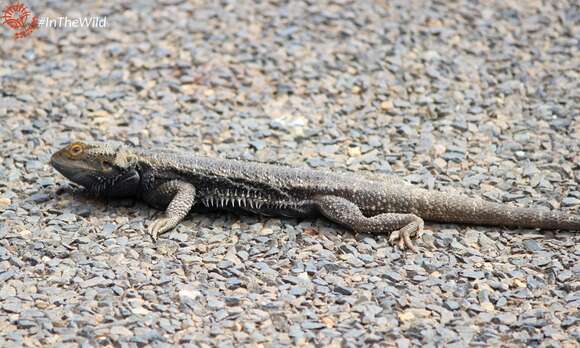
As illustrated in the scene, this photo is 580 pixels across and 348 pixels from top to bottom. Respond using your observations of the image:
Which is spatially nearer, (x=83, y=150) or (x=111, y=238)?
(x=111, y=238)

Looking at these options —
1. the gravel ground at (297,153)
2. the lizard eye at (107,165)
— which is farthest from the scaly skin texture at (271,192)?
the gravel ground at (297,153)

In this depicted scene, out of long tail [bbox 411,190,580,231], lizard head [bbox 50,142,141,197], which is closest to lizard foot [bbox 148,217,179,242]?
lizard head [bbox 50,142,141,197]

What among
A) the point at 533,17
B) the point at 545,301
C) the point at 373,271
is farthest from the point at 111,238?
the point at 533,17

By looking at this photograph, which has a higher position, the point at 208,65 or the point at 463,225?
the point at 208,65

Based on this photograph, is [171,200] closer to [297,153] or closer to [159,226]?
[159,226]

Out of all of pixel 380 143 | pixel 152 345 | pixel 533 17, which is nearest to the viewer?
pixel 152 345

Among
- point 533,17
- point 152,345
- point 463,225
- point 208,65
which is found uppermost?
point 533,17

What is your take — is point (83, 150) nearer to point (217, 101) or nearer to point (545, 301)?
point (217, 101)

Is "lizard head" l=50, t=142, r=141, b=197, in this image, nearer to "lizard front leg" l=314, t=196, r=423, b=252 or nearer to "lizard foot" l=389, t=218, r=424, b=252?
"lizard front leg" l=314, t=196, r=423, b=252

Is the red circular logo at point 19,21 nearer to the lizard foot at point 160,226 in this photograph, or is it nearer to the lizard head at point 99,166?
the lizard head at point 99,166
